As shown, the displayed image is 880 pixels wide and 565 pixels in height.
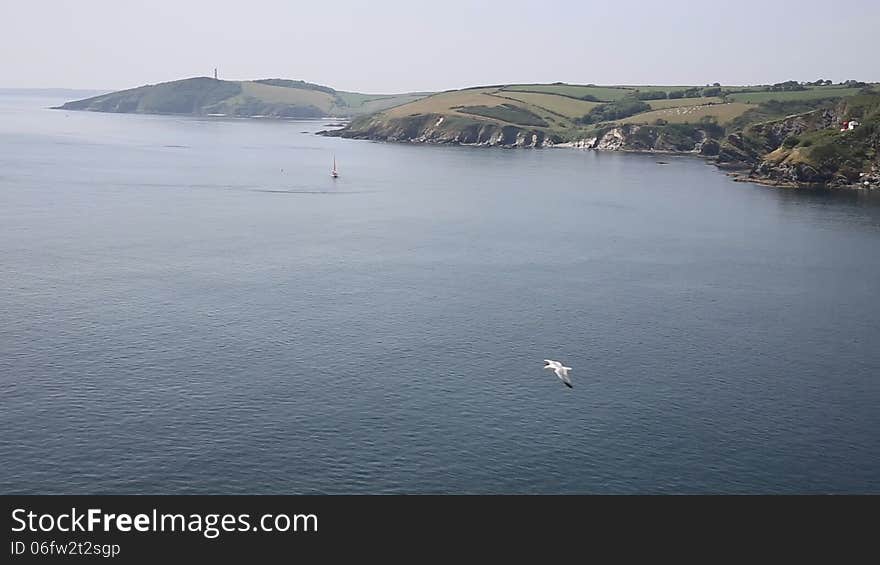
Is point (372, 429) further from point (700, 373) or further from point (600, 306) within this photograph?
point (600, 306)

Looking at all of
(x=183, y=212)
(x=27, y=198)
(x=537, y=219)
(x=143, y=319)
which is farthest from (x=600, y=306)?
(x=27, y=198)

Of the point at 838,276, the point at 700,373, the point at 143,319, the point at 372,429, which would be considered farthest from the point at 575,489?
the point at 838,276

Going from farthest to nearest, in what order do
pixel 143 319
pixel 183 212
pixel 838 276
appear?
pixel 183 212 < pixel 838 276 < pixel 143 319

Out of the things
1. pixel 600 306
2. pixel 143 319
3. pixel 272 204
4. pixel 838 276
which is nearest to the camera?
pixel 143 319

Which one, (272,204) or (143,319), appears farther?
(272,204)
